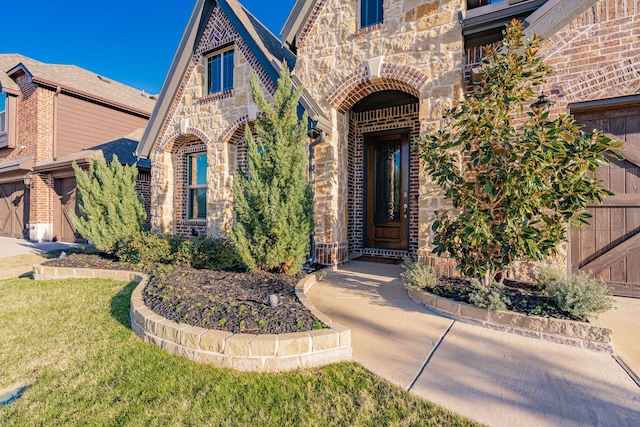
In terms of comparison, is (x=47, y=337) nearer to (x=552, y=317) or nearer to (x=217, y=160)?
(x=217, y=160)

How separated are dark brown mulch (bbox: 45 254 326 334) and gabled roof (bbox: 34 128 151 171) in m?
6.96

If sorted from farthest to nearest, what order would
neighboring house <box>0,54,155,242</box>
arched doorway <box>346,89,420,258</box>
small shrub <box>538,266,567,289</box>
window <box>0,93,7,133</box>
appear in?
window <box>0,93,7,133</box> < neighboring house <box>0,54,155,242</box> < arched doorway <box>346,89,420,258</box> < small shrub <box>538,266,567,289</box>

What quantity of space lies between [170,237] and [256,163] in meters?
3.16

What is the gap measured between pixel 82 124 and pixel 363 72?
12.8m

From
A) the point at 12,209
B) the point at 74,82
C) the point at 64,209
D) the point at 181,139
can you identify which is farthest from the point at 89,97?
the point at 181,139

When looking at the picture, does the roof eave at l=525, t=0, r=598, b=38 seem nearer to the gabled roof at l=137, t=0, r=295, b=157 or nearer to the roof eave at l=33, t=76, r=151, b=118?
the gabled roof at l=137, t=0, r=295, b=157

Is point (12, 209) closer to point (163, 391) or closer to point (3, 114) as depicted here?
point (3, 114)

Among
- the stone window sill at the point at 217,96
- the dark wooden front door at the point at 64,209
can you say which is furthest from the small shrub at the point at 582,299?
the dark wooden front door at the point at 64,209

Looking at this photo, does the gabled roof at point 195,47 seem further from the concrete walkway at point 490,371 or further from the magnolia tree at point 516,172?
the concrete walkway at point 490,371

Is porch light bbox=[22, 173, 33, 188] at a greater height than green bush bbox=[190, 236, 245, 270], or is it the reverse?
porch light bbox=[22, 173, 33, 188]

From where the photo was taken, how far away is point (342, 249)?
6.38 meters

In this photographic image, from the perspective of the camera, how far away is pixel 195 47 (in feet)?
26.0

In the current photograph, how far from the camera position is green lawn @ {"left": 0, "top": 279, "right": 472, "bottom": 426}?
205 centimetres

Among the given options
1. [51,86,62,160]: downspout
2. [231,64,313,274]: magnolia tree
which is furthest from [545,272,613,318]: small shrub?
[51,86,62,160]: downspout
